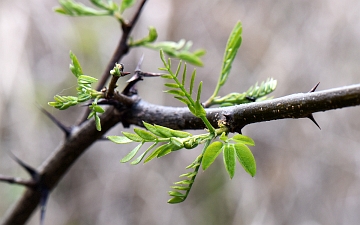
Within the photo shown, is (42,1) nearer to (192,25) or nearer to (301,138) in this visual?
(192,25)

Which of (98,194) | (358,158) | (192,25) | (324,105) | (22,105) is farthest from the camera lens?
(192,25)

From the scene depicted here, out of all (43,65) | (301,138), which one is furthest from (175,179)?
(43,65)

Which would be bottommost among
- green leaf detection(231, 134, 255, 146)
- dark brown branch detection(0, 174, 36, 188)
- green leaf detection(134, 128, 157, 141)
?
dark brown branch detection(0, 174, 36, 188)

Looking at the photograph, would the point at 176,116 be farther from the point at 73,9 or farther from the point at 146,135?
the point at 73,9

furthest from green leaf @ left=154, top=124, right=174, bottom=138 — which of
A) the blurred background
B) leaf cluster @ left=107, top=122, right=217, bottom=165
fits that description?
the blurred background

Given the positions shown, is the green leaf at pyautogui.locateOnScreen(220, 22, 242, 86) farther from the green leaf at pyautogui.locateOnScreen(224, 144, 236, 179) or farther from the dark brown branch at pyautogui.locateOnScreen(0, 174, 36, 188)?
the dark brown branch at pyautogui.locateOnScreen(0, 174, 36, 188)

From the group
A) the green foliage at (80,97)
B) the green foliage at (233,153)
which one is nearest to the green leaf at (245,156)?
the green foliage at (233,153)
